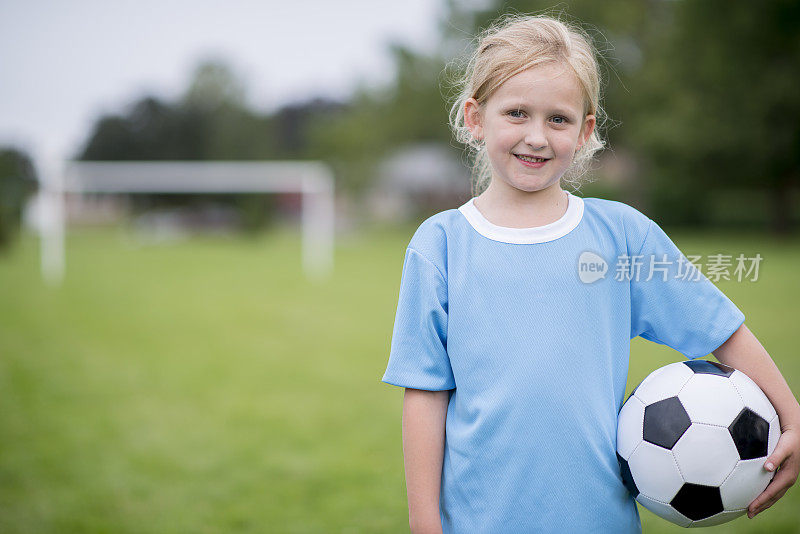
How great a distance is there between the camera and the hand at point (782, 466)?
132 centimetres

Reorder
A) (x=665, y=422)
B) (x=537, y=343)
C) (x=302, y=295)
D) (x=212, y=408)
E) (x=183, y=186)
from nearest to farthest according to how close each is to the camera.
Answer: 1. (x=537, y=343)
2. (x=665, y=422)
3. (x=212, y=408)
4. (x=302, y=295)
5. (x=183, y=186)

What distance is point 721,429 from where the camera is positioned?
1.37 meters

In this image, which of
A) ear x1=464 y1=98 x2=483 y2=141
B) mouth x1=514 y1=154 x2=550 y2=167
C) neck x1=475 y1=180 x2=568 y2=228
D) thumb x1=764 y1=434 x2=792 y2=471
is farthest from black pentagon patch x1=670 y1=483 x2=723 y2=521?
ear x1=464 y1=98 x2=483 y2=141

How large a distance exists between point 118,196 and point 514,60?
106ft

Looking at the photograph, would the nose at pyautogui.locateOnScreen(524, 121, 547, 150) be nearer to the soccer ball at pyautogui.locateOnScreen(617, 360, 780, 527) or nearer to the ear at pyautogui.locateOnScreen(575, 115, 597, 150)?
the ear at pyautogui.locateOnScreen(575, 115, 597, 150)

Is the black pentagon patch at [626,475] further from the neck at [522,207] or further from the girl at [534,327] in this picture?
the neck at [522,207]

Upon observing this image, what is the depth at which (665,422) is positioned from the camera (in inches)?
54.3

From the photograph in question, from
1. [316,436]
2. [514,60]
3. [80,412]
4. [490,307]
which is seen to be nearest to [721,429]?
[490,307]

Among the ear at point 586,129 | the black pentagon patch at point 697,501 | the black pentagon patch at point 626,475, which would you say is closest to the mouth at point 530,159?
the ear at point 586,129

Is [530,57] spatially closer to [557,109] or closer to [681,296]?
[557,109]

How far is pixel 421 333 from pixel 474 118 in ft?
1.57

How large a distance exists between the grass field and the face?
79.8 inches

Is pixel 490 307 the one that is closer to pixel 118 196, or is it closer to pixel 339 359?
pixel 339 359

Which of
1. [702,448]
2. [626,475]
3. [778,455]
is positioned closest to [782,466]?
[778,455]
